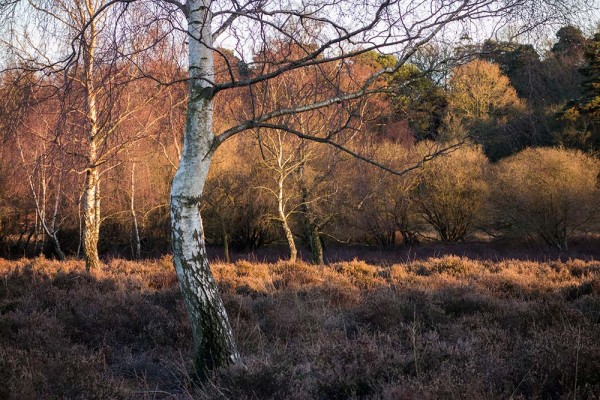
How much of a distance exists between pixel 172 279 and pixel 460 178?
755 inches

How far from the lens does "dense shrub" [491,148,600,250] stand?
22609 millimetres

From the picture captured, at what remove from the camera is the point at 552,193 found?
2277 centimetres

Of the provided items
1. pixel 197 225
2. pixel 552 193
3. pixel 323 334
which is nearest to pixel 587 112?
pixel 552 193

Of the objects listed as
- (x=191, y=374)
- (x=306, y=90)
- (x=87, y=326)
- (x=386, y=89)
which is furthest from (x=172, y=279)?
(x=386, y=89)

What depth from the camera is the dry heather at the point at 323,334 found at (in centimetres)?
377

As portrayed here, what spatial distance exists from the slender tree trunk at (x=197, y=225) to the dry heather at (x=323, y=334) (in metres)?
0.29

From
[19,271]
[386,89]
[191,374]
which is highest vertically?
[386,89]

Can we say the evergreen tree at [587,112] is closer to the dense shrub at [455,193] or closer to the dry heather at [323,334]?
the dry heather at [323,334]

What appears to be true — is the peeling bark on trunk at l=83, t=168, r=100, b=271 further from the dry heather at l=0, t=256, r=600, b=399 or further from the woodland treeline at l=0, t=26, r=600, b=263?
the dry heather at l=0, t=256, r=600, b=399

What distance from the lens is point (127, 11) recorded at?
4.08m

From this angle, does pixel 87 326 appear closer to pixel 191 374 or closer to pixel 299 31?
pixel 191 374

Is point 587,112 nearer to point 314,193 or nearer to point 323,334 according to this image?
point 314,193

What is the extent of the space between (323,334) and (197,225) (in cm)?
212

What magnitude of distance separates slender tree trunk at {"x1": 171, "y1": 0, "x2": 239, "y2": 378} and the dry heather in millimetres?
295
